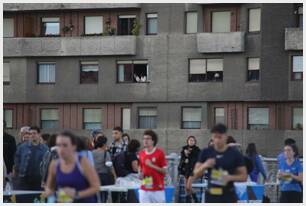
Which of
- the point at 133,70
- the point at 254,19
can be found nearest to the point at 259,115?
the point at 254,19

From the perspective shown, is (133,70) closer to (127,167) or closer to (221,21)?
(221,21)

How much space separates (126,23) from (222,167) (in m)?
40.2

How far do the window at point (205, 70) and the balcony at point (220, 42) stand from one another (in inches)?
30.9

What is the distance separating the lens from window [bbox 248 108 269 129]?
50594 mm

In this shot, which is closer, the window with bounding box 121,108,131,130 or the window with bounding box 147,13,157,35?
the window with bounding box 147,13,157,35

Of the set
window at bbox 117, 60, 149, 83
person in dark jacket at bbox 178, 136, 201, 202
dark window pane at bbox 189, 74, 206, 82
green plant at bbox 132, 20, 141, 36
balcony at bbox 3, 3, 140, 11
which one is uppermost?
balcony at bbox 3, 3, 140, 11

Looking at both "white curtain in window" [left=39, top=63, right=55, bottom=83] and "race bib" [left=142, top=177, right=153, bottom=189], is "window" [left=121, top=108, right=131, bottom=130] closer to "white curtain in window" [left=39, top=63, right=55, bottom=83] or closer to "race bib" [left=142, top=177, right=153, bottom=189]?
"white curtain in window" [left=39, top=63, right=55, bottom=83]

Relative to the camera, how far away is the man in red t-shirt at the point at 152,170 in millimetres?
14695

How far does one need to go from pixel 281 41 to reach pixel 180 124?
7.17 meters

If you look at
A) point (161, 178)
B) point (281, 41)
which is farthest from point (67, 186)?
point (281, 41)

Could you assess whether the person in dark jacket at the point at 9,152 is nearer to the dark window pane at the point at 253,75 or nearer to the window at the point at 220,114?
the dark window pane at the point at 253,75

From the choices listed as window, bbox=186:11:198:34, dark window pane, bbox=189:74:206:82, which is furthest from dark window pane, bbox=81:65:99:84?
window, bbox=186:11:198:34

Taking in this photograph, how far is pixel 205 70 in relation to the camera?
50719 mm

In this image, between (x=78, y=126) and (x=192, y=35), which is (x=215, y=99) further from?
(x=78, y=126)
